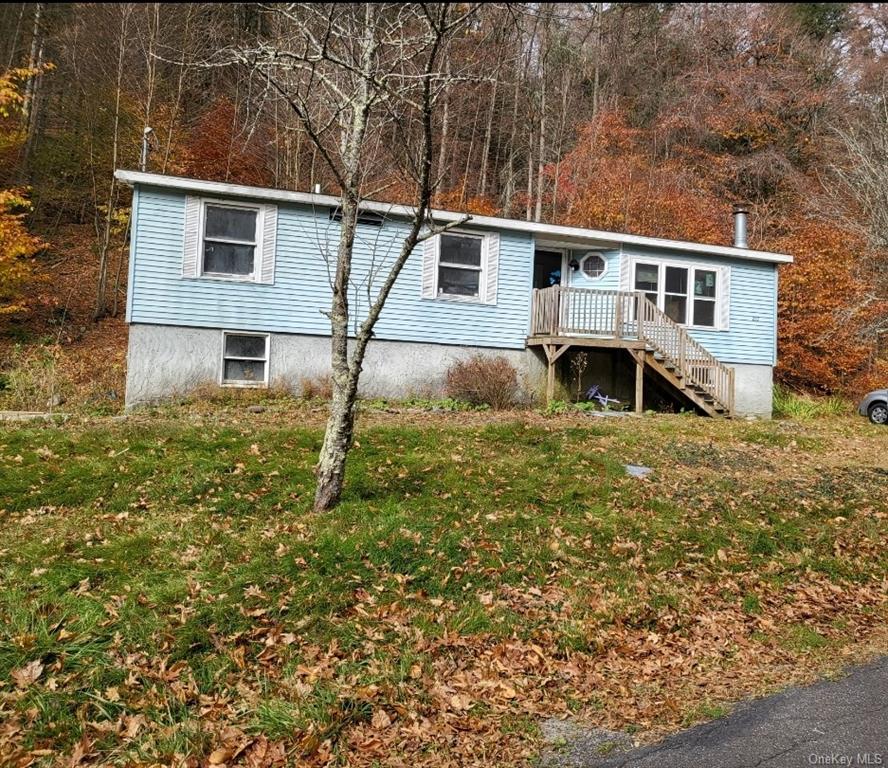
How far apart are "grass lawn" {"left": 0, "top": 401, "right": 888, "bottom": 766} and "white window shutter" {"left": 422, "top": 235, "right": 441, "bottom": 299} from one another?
6.18 meters

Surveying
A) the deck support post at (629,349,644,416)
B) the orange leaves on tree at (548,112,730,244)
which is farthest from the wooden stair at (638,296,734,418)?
the orange leaves on tree at (548,112,730,244)

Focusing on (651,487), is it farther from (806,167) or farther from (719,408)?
(806,167)

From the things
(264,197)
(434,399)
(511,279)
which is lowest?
(434,399)

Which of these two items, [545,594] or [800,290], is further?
[800,290]

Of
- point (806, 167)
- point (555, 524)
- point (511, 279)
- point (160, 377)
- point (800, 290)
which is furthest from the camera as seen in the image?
point (806, 167)

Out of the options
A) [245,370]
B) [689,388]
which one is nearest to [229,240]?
[245,370]

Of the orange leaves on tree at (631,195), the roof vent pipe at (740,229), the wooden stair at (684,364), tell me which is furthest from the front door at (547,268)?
the orange leaves on tree at (631,195)

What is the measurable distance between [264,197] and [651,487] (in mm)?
9082

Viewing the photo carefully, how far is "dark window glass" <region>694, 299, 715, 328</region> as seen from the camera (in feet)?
53.3

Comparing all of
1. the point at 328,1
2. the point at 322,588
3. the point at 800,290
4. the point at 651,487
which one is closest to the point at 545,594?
the point at 322,588

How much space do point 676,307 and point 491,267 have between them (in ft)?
15.4

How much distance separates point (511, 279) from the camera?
586 inches

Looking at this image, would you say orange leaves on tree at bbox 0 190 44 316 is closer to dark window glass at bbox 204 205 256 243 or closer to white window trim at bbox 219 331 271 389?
dark window glass at bbox 204 205 256 243

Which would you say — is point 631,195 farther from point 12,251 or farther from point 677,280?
point 12,251
